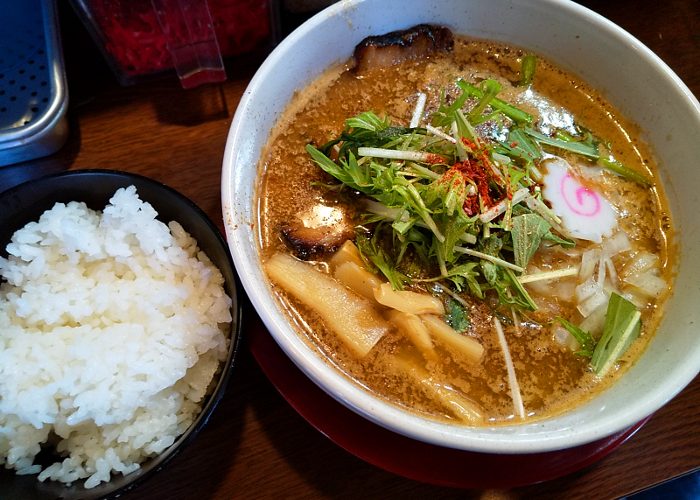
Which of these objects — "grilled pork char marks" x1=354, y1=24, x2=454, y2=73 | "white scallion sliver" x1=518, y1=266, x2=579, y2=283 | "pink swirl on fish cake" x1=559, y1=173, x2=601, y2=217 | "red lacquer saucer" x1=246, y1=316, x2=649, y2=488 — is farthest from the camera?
"grilled pork char marks" x1=354, y1=24, x2=454, y2=73

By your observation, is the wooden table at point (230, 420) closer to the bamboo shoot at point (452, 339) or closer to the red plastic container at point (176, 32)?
the red plastic container at point (176, 32)

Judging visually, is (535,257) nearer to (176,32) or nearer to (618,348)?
(618,348)

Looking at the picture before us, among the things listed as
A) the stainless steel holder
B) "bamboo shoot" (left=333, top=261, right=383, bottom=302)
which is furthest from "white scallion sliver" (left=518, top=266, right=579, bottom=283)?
the stainless steel holder

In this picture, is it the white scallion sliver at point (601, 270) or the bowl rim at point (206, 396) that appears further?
the white scallion sliver at point (601, 270)

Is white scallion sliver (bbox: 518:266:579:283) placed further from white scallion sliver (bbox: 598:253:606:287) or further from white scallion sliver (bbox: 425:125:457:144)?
white scallion sliver (bbox: 425:125:457:144)

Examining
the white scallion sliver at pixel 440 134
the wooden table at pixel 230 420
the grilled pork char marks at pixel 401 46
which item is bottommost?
the wooden table at pixel 230 420

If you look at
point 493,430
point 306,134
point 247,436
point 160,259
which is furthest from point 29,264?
point 493,430

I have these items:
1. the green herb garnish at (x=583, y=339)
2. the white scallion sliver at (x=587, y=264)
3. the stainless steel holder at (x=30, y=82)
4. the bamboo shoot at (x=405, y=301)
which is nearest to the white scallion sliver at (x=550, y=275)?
the white scallion sliver at (x=587, y=264)
